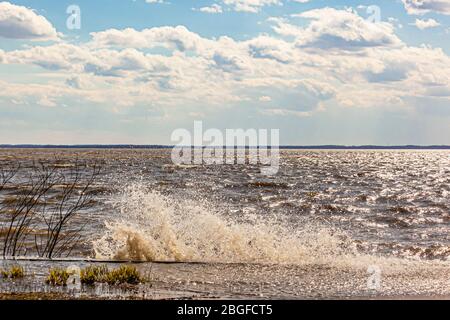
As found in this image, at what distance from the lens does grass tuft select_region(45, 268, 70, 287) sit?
9.48 metres

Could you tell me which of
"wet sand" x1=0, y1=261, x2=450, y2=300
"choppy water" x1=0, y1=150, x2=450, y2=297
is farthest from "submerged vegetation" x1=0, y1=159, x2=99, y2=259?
"wet sand" x1=0, y1=261, x2=450, y2=300

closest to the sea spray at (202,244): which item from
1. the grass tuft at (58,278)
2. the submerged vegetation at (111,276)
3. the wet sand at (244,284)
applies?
the wet sand at (244,284)

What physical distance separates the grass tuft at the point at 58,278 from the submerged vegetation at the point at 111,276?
265 millimetres

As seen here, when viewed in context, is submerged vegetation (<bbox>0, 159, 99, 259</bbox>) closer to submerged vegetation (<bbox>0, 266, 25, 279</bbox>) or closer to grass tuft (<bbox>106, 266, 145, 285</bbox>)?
submerged vegetation (<bbox>0, 266, 25, 279</bbox>)

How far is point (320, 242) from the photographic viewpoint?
58.6 ft

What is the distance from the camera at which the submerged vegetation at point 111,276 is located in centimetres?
977

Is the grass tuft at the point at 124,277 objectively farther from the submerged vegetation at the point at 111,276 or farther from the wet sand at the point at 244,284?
the wet sand at the point at 244,284

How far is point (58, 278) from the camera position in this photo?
9547mm

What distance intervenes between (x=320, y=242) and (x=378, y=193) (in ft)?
90.1

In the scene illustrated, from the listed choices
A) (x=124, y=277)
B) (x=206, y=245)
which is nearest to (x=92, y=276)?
(x=124, y=277)

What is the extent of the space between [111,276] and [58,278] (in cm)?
84

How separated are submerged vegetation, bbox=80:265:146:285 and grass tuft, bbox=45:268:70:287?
0.27 metres
